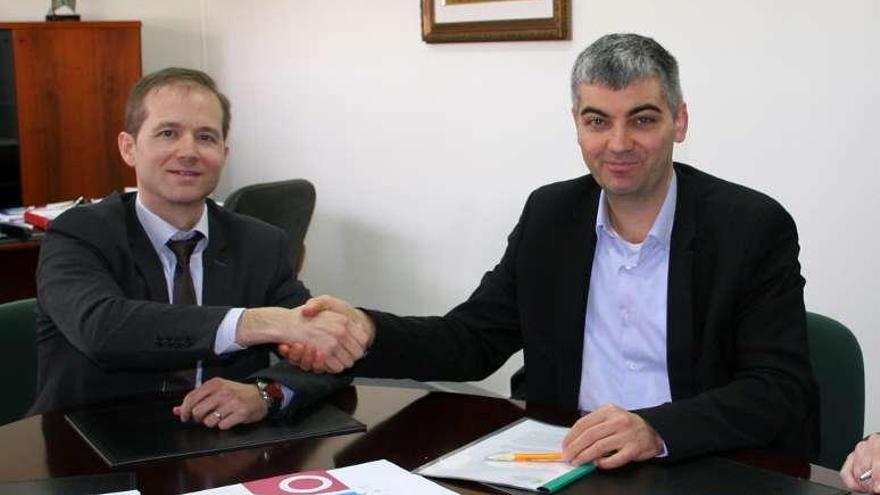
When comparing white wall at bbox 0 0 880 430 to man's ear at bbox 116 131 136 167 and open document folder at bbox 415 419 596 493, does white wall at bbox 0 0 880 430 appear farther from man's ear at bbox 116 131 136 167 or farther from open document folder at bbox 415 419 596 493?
man's ear at bbox 116 131 136 167

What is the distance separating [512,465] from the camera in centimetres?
164

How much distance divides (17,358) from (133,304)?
417mm

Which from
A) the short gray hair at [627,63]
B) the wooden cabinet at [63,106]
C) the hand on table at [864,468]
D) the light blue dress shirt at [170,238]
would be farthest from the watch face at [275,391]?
the wooden cabinet at [63,106]

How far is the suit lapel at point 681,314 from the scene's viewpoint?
2.04 meters

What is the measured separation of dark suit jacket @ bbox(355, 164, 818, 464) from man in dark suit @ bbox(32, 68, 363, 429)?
210 millimetres

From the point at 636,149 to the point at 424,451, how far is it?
2.43ft

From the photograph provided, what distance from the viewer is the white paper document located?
1540 millimetres

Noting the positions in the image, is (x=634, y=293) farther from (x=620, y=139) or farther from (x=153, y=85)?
(x=153, y=85)

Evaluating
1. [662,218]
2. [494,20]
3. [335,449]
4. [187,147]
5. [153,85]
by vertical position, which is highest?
[494,20]

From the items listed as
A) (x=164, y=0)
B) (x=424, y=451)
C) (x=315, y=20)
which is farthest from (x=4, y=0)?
(x=424, y=451)

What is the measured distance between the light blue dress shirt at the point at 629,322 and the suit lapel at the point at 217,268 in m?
0.77

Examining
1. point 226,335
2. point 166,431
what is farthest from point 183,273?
point 166,431

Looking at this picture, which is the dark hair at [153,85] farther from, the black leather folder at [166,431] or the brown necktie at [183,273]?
the black leather folder at [166,431]

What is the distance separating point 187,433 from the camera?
6.04 ft
